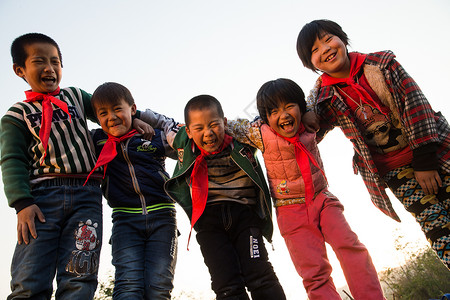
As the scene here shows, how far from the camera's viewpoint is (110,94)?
9.12 feet

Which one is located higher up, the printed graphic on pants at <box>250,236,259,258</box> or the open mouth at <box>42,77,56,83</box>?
the open mouth at <box>42,77,56,83</box>

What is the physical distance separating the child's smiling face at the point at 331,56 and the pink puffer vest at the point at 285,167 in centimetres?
56

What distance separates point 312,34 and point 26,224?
2.58 meters

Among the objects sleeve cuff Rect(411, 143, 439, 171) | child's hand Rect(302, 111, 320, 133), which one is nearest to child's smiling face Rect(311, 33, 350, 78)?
child's hand Rect(302, 111, 320, 133)

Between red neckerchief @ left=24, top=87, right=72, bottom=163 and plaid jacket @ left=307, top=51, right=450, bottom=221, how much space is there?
2.05m

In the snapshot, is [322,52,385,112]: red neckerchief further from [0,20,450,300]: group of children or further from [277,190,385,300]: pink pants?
[277,190,385,300]: pink pants

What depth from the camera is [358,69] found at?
259cm

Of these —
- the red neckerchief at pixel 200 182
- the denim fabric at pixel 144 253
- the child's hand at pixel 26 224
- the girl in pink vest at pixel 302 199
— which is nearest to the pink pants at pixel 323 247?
the girl in pink vest at pixel 302 199

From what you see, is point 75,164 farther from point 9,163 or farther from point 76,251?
point 76,251

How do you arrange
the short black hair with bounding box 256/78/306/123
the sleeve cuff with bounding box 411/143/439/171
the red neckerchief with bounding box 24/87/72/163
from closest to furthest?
1. the sleeve cuff with bounding box 411/143/439/171
2. the red neckerchief with bounding box 24/87/72/163
3. the short black hair with bounding box 256/78/306/123

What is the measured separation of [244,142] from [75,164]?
1344 mm

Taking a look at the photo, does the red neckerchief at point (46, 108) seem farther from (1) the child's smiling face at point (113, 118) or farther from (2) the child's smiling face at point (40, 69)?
(1) the child's smiling face at point (113, 118)

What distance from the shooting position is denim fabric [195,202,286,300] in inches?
88.2

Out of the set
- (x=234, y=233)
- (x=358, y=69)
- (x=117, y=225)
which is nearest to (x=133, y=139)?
(x=117, y=225)
